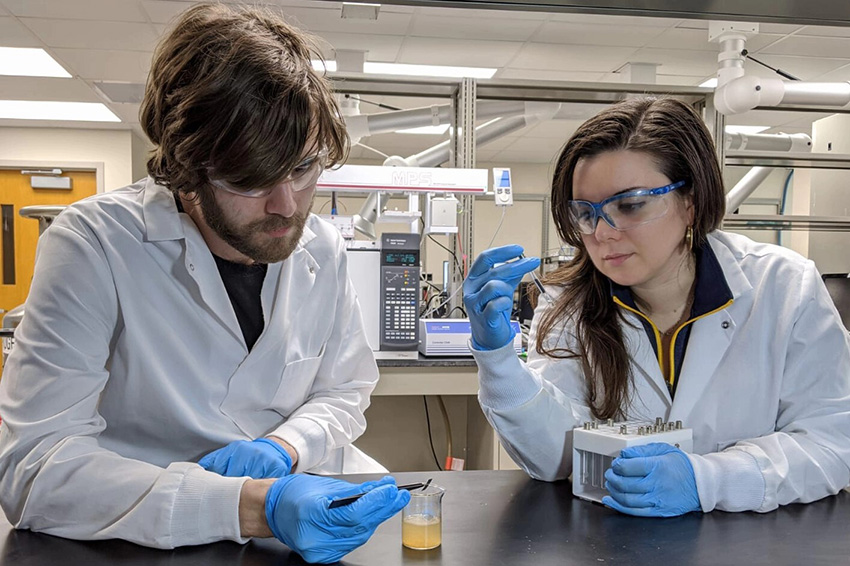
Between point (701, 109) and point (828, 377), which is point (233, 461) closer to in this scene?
point (828, 377)

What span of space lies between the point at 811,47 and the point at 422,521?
529 cm

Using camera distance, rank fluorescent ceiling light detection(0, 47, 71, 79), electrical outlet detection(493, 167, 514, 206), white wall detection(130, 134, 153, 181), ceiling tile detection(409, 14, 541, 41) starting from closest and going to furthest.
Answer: electrical outlet detection(493, 167, 514, 206)
ceiling tile detection(409, 14, 541, 41)
fluorescent ceiling light detection(0, 47, 71, 79)
white wall detection(130, 134, 153, 181)

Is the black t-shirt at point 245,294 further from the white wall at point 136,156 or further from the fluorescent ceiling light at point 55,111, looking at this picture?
the white wall at point 136,156

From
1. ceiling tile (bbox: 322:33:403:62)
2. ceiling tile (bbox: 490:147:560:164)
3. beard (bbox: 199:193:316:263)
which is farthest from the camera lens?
ceiling tile (bbox: 490:147:560:164)

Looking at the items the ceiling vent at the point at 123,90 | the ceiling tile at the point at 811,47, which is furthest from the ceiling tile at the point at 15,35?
the ceiling tile at the point at 811,47

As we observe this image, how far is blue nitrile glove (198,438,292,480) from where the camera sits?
104 centimetres

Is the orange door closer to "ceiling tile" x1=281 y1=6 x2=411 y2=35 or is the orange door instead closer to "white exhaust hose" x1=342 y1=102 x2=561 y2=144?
"ceiling tile" x1=281 y1=6 x2=411 y2=35

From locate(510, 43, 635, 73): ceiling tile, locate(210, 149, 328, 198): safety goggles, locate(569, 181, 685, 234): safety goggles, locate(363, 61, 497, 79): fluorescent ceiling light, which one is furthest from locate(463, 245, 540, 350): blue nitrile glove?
locate(363, 61, 497, 79): fluorescent ceiling light

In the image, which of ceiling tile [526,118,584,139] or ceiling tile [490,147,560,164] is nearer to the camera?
ceiling tile [526,118,584,139]

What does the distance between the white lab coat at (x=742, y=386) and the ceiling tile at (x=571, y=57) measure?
3942 mm

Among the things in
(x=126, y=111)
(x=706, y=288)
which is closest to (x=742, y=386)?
(x=706, y=288)

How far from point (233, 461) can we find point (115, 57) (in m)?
4.89

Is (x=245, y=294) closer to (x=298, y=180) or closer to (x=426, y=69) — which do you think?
(x=298, y=180)

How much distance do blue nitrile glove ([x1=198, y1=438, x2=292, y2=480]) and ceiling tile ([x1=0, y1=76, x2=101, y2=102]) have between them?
557cm
